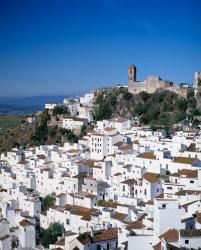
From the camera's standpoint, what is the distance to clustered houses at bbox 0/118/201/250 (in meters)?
11.4

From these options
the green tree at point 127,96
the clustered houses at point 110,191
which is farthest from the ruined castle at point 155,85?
the clustered houses at point 110,191

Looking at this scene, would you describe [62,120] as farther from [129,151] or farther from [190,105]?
[129,151]

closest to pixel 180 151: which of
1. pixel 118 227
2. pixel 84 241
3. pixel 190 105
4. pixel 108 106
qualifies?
pixel 118 227

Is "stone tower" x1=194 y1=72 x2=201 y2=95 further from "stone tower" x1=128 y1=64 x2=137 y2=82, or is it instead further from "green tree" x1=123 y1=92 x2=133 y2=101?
"stone tower" x1=128 y1=64 x2=137 y2=82

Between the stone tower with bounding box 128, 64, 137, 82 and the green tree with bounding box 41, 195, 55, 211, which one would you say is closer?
the green tree with bounding box 41, 195, 55, 211

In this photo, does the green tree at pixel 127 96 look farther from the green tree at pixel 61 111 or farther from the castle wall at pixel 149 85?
the green tree at pixel 61 111

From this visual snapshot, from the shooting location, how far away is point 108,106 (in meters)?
30.8

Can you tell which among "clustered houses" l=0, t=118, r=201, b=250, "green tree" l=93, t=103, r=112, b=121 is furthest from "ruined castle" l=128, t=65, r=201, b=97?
"clustered houses" l=0, t=118, r=201, b=250

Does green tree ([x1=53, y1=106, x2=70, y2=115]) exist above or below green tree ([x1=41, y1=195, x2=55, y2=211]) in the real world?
above

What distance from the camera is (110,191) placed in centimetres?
1694

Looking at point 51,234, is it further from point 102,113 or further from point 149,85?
point 149,85

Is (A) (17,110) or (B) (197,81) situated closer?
(B) (197,81)

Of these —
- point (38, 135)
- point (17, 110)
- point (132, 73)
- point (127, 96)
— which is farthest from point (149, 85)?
point (17, 110)

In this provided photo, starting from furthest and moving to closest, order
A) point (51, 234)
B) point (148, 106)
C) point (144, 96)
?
point (144, 96), point (148, 106), point (51, 234)
